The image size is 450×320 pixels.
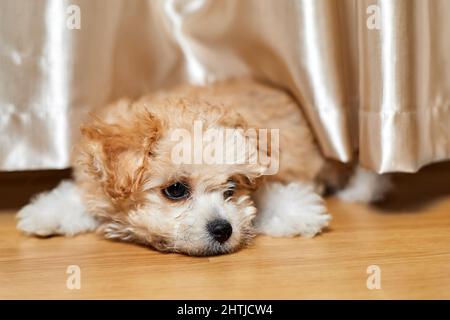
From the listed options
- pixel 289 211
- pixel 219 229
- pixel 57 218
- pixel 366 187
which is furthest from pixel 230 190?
pixel 366 187

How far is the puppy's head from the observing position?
1849 mm

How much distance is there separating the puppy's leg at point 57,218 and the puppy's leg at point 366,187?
43.7 inches

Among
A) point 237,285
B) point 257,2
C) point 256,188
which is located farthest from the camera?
point 257,2

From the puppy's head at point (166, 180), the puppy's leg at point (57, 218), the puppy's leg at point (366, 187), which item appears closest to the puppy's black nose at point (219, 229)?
the puppy's head at point (166, 180)

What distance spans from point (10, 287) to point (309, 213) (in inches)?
40.3

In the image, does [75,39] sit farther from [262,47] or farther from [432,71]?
[432,71]

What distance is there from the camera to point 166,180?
1.88 m

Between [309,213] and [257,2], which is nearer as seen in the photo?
[309,213]

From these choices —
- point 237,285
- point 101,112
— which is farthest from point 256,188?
point 101,112

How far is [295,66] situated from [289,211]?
2.01 ft

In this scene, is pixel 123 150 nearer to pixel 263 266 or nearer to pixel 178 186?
pixel 178 186

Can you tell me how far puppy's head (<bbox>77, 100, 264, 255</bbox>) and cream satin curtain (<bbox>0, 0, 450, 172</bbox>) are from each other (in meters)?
0.44

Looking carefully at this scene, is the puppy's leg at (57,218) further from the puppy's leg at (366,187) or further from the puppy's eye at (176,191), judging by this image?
the puppy's leg at (366,187)

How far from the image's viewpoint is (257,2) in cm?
249
